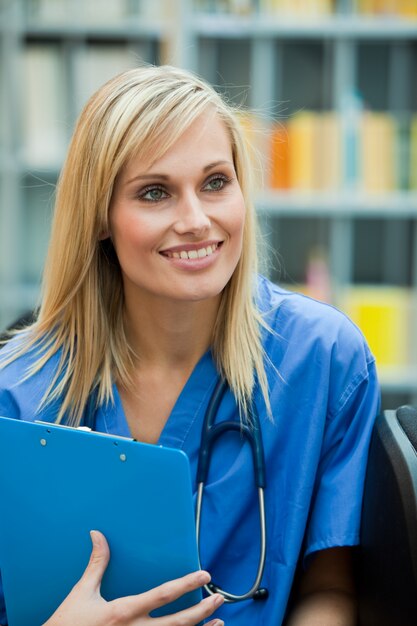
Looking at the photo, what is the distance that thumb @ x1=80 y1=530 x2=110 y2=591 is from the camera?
1074 millimetres

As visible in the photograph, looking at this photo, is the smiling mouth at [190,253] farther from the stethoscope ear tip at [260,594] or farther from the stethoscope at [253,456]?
the stethoscope ear tip at [260,594]

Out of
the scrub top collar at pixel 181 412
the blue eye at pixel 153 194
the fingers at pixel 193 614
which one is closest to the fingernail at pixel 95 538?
the fingers at pixel 193 614

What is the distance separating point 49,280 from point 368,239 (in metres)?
2.33

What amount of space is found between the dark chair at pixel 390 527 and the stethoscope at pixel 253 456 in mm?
133

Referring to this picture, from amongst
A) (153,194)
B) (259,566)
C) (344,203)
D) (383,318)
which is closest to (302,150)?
(344,203)

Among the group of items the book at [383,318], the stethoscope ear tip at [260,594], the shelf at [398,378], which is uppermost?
the stethoscope ear tip at [260,594]

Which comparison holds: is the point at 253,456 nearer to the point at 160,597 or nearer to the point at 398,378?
the point at 160,597

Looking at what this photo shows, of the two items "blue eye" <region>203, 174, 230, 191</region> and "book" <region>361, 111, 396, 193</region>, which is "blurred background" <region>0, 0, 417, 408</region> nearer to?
"book" <region>361, 111, 396, 193</region>

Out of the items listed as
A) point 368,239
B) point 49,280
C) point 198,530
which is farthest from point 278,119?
point 198,530

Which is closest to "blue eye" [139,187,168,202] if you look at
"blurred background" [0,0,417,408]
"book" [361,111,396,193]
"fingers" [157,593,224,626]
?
"fingers" [157,593,224,626]

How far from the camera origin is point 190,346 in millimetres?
1353

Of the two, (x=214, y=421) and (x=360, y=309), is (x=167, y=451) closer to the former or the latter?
(x=214, y=421)

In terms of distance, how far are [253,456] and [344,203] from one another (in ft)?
6.28

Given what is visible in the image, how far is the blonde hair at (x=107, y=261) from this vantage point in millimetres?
1205
